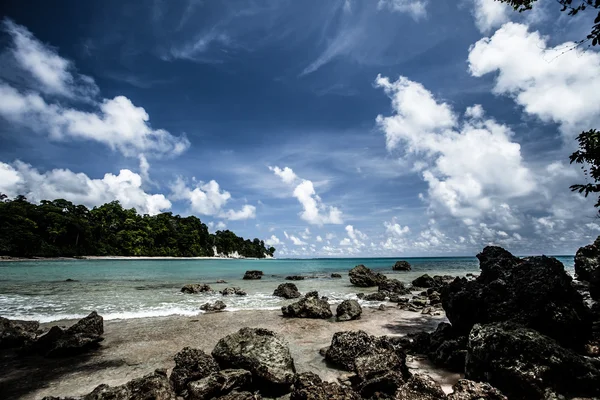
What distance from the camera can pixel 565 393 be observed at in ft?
15.9

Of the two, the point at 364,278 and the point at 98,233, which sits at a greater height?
the point at 98,233

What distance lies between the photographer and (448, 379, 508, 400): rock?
4484 millimetres

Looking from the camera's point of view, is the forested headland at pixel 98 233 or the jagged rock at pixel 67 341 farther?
the forested headland at pixel 98 233

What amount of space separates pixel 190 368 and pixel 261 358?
153 centimetres

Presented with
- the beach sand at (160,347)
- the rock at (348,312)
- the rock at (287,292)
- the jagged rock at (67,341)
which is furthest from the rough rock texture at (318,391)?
the rock at (287,292)

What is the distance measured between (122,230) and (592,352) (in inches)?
5089

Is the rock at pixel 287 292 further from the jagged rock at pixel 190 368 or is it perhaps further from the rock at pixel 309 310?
the jagged rock at pixel 190 368

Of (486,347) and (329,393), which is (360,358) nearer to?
(329,393)

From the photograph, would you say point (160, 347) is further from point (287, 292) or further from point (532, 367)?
point (287, 292)

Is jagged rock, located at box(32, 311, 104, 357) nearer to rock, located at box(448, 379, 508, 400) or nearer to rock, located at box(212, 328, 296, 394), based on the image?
rock, located at box(212, 328, 296, 394)

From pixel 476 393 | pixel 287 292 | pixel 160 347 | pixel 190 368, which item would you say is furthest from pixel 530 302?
pixel 287 292

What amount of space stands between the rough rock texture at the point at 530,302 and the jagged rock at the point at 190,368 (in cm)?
709

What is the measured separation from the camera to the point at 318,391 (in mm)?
4984

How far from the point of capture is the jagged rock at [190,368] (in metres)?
5.78
